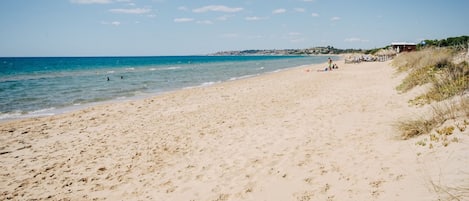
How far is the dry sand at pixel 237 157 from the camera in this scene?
4277 mm

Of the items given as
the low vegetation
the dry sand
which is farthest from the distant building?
the dry sand

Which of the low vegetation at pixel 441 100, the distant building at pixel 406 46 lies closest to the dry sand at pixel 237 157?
the low vegetation at pixel 441 100

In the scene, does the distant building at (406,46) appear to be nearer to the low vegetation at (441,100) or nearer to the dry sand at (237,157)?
the low vegetation at (441,100)

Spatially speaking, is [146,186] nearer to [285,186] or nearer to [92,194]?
[92,194]

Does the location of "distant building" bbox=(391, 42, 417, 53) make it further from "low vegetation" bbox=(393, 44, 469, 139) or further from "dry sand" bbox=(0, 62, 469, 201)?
"dry sand" bbox=(0, 62, 469, 201)

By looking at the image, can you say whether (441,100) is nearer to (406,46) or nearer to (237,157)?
(237,157)

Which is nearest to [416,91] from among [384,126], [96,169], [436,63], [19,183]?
[436,63]

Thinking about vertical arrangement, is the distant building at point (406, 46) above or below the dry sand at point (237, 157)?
above

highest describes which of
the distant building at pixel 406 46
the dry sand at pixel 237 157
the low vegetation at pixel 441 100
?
the distant building at pixel 406 46

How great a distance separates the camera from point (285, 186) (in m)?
4.80

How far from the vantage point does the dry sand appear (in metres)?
4.28

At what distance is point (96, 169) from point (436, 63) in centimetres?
1391

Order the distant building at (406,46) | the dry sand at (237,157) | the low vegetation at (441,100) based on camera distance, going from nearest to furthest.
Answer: the dry sand at (237,157)
the low vegetation at (441,100)
the distant building at (406,46)

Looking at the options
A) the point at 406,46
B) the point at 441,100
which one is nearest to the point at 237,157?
the point at 441,100
